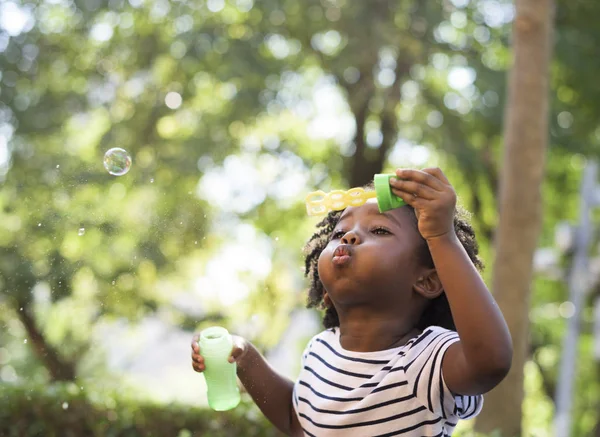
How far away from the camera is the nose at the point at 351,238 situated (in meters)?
2.01

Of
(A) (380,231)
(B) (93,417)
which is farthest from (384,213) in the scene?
(B) (93,417)

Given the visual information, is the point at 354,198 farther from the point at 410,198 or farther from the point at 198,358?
the point at 198,358

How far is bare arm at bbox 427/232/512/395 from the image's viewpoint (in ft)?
5.61

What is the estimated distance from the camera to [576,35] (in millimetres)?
10234

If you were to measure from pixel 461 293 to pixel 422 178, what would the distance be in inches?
10.3

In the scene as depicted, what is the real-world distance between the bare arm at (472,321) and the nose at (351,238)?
0.28 metres

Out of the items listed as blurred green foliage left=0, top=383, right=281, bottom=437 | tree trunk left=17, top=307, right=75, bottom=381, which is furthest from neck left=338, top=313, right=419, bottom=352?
tree trunk left=17, top=307, right=75, bottom=381

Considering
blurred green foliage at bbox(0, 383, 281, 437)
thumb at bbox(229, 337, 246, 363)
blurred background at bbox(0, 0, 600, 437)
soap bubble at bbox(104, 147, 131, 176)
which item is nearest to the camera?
thumb at bbox(229, 337, 246, 363)

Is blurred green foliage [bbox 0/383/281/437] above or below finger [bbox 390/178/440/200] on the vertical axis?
below

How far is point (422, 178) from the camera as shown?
1748 mm

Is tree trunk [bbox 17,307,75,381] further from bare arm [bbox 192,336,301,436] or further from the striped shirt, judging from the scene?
the striped shirt

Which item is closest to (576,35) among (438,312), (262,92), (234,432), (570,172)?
(570,172)

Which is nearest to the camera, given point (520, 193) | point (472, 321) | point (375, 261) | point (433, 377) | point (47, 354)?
point (472, 321)

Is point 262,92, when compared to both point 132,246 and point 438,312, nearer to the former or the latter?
point 132,246
